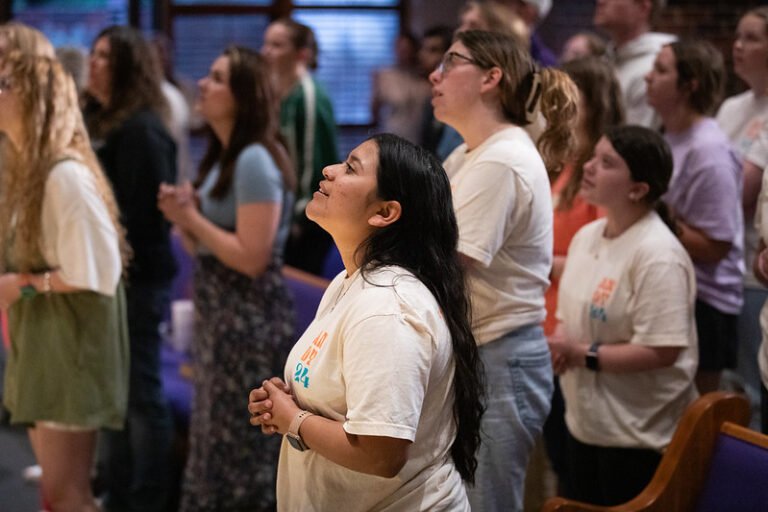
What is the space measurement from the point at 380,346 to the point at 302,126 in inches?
130

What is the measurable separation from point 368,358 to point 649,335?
3.94ft

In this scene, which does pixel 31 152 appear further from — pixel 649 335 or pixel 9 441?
pixel 9 441

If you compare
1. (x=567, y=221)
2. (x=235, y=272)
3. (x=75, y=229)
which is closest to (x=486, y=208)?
(x=567, y=221)

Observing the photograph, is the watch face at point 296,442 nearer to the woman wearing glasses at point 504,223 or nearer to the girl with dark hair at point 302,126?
the woman wearing glasses at point 504,223

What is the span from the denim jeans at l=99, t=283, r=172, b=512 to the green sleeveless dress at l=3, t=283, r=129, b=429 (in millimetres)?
758

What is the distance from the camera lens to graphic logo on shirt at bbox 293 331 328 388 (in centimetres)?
183

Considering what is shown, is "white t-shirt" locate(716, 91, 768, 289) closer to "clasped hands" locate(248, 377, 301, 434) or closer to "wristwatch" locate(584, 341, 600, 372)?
"wristwatch" locate(584, 341, 600, 372)

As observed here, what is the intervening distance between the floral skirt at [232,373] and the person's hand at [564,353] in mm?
1096

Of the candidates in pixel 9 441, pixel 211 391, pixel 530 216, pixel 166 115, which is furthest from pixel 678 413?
pixel 9 441

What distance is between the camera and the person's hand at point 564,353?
274 cm

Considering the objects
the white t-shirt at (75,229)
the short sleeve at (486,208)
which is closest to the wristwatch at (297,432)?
the short sleeve at (486,208)

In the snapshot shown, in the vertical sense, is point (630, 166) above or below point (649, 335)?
above

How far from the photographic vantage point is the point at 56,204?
288cm

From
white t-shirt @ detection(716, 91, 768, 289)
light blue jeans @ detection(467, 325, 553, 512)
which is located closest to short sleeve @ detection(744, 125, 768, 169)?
white t-shirt @ detection(716, 91, 768, 289)
